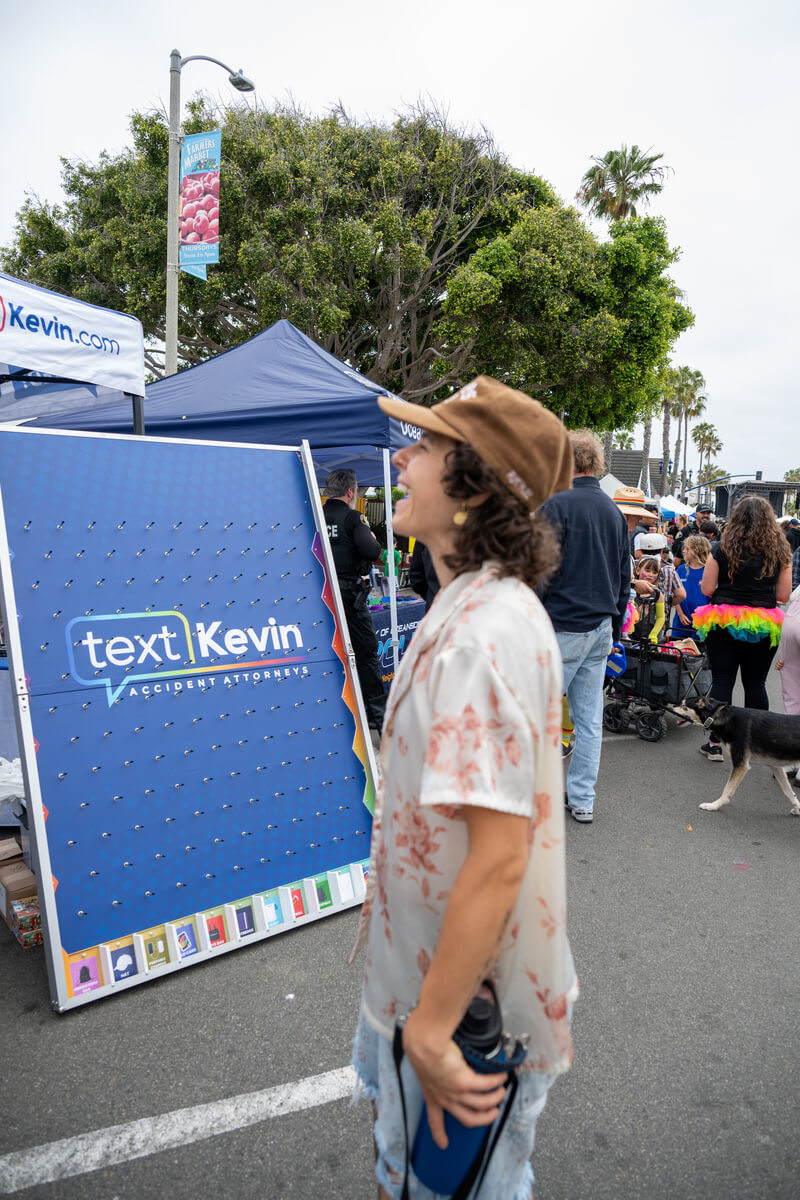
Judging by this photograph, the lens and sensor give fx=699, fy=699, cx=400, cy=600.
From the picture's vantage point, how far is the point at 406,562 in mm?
11906

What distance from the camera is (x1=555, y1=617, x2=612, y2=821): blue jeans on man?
161 inches

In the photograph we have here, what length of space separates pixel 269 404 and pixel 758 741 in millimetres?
4398

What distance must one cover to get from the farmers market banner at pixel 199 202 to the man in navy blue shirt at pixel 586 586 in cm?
734

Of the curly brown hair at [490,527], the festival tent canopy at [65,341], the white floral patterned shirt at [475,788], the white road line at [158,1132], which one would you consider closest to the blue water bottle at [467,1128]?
the white floral patterned shirt at [475,788]

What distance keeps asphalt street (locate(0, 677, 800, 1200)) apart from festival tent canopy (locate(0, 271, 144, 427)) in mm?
3179

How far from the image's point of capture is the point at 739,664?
5418mm

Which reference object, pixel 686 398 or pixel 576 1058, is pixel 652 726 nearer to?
pixel 576 1058

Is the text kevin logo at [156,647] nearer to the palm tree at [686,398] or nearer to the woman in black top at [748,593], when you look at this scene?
the woman in black top at [748,593]

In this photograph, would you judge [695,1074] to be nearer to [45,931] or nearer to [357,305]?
[45,931]

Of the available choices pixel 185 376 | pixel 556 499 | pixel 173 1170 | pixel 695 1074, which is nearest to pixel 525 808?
pixel 173 1170

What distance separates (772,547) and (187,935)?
450 centimetres

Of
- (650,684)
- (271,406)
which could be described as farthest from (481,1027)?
(650,684)

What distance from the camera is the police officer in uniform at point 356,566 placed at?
19.6ft

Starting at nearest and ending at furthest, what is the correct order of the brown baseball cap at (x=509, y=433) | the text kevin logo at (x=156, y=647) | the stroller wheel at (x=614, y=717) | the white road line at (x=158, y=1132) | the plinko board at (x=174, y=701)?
the brown baseball cap at (x=509, y=433)
the white road line at (x=158, y=1132)
the plinko board at (x=174, y=701)
the text kevin logo at (x=156, y=647)
the stroller wheel at (x=614, y=717)
